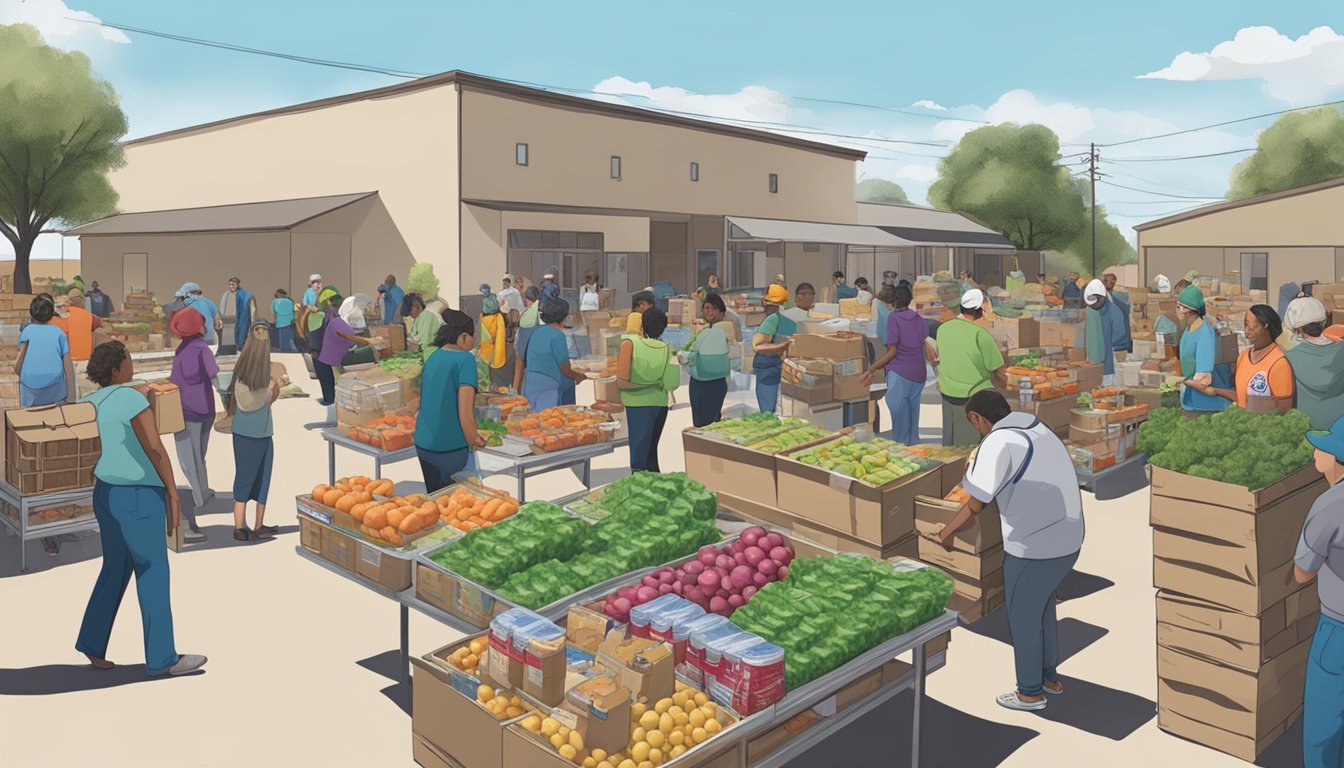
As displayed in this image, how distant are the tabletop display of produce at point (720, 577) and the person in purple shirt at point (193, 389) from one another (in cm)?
520

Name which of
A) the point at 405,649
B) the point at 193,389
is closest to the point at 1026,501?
the point at 405,649

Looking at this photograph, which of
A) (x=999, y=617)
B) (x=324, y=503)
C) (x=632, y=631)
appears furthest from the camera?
(x=999, y=617)

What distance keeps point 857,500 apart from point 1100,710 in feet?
6.11

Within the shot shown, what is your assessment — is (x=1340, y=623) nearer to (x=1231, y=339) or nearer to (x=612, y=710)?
(x=612, y=710)

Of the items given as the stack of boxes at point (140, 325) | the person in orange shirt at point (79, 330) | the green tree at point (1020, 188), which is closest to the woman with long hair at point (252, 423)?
the person in orange shirt at point (79, 330)

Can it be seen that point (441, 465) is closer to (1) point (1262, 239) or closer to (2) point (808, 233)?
(2) point (808, 233)

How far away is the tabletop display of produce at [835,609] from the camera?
178 inches

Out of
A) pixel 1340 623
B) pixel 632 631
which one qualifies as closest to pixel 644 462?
pixel 632 631

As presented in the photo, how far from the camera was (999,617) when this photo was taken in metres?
7.12

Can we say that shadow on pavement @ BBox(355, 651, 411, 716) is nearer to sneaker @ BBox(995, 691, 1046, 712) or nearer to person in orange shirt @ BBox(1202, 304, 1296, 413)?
sneaker @ BBox(995, 691, 1046, 712)

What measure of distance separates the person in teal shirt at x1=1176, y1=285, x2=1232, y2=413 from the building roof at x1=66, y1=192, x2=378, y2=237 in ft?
77.8

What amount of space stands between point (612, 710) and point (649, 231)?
31.9 meters

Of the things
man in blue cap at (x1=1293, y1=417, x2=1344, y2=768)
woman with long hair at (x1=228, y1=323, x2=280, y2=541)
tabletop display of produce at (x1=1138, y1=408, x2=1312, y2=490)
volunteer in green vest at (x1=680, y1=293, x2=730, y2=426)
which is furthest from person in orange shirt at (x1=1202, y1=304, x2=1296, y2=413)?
woman with long hair at (x1=228, y1=323, x2=280, y2=541)

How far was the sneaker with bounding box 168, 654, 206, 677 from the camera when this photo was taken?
19.9 feet
